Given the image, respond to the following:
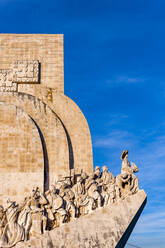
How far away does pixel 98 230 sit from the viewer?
1089 cm

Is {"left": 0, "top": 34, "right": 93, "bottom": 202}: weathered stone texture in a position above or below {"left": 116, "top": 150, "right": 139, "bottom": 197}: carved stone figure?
above

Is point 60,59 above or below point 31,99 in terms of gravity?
above

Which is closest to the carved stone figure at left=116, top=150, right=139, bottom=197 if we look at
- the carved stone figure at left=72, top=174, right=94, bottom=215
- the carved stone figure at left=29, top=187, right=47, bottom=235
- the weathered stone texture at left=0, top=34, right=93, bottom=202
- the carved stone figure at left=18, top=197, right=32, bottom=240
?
the carved stone figure at left=72, top=174, right=94, bottom=215

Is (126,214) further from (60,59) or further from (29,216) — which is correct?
(60,59)

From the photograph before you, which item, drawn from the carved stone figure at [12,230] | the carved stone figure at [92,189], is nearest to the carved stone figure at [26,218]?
the carved stone figure at [12,230]

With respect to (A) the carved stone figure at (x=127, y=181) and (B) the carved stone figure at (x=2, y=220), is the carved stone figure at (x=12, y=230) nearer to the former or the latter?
(B) the carved stone figure at (x=2, y=220)

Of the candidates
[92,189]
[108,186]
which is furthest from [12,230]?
[108,186]

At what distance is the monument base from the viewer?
1027 cm

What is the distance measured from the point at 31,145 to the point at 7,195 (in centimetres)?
208

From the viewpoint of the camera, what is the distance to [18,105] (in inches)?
602

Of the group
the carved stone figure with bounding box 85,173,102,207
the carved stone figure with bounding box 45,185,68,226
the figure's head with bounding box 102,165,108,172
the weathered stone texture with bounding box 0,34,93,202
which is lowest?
the carved stone figure with bounding box 45,185,68,226

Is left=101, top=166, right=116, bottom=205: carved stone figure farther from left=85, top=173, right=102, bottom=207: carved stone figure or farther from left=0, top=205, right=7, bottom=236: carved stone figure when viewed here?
left=0, top=205, right=7, bottom=236: carved stone figure

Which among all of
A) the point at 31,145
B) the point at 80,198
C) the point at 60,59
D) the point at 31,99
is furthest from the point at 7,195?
the point at 60,59

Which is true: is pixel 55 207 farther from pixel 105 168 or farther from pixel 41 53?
pixel 41 53
